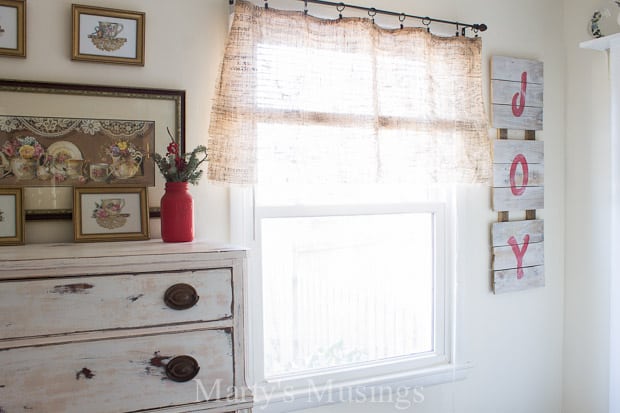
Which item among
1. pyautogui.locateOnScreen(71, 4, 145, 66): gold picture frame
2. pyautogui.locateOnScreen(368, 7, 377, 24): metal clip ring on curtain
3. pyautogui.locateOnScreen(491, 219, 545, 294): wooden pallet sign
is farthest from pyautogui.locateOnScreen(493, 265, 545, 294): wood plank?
pyautogui.locateOnScreen(71, 4, 145, 66): gold picture frame

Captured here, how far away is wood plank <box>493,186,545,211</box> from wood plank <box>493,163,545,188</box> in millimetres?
25

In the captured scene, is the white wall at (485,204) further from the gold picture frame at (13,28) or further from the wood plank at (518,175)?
the gold picture frame at (13,28)

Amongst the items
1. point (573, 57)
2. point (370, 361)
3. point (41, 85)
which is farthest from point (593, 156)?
point (41, 85)

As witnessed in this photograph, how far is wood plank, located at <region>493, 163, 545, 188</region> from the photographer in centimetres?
242

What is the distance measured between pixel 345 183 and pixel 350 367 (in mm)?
787

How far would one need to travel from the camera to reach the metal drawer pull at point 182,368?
53.4 inches

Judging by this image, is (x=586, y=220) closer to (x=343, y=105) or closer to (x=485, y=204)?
(x=485, y=204)

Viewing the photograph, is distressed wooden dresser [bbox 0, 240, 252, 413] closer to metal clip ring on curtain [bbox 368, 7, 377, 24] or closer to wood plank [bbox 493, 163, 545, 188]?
metal clip ring on curtain [bbox 368, 7, 377, 24]

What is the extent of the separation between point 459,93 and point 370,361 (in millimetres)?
1232

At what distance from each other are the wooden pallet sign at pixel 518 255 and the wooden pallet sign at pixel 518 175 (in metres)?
0.09

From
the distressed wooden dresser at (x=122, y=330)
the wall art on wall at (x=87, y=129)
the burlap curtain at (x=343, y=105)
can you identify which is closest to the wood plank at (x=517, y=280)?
the burlap curtain at (x=343, y=105)

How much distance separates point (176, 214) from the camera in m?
1.63

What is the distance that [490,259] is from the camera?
244 centimetres

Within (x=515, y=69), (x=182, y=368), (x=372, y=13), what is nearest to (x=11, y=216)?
(x=182, y=368)
